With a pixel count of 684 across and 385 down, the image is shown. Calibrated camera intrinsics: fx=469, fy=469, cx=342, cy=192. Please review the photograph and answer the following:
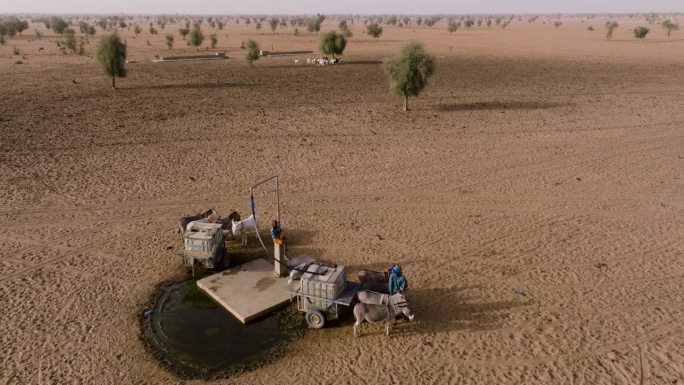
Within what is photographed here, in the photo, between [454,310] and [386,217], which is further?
[386,217]

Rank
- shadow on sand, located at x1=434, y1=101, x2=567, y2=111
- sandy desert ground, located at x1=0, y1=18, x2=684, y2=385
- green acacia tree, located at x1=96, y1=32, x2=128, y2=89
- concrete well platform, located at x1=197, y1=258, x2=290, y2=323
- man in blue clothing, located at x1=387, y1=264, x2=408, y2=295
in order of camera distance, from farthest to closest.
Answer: green acacia tree, located at x1=96, y1=32, x2=128, y2=89 → shadow on sand, located at x1=434, y1=101, x2=567, y2=111 → concrete well platform, located at x1=197, y1=258, x2=290, y2=323 → man in blue clothing, located at x1=387, y1=264, x2=408, y2=295 → sandy desert ground, located at x1=0, y1=18, x2=684, y2=385

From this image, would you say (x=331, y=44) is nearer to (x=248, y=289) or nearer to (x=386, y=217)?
(x=386, y=217)

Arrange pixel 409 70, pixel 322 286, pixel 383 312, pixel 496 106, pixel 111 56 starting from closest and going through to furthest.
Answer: pixel 383 312
pixel 322 286
pixel 409 70
pixel 496 106
pixel 111 56

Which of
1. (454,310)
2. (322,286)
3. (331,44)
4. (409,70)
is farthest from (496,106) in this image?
(331,44)

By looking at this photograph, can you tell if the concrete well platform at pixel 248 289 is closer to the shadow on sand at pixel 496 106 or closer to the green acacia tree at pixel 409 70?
the green acacia tree at pixel 409 70

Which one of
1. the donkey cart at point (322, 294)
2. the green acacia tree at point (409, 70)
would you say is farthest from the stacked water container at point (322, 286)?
the green acacia tree at point (409, 70)

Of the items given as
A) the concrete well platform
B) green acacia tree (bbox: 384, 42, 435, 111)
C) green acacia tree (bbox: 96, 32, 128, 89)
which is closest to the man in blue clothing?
the concrete well platform

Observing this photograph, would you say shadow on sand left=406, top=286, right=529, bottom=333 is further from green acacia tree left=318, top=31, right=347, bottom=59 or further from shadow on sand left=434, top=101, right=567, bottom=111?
green acacia tree left=318, top=31, right=347, bottom=59
